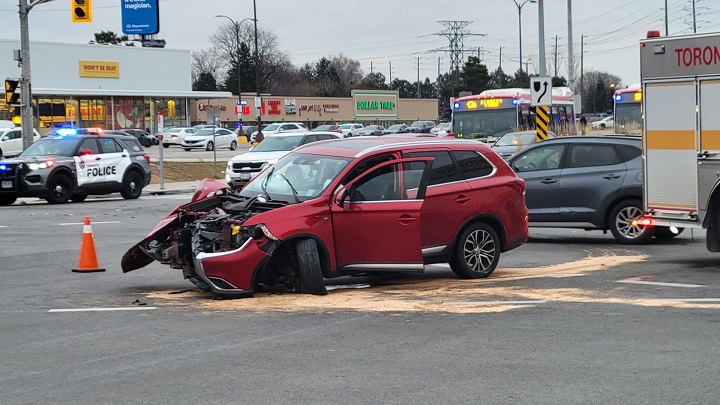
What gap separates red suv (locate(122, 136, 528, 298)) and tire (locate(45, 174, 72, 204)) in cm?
1389

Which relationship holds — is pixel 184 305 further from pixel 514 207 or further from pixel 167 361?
pixel 514 207

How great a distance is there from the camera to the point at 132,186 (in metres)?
28.0

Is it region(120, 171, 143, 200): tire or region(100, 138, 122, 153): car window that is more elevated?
region(100, 138, 122, 153): car window

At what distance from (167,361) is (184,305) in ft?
9.04

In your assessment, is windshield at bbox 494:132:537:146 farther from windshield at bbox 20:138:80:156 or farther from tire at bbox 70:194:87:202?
windshield at bbox 20:138:80:156

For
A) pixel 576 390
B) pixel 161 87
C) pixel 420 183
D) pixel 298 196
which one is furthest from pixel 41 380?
pixel 161 87

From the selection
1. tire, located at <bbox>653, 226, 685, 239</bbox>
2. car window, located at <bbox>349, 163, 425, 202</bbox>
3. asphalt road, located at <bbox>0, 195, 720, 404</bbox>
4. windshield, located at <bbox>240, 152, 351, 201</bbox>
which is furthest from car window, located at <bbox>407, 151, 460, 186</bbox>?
tire, located at <bbox>653, 226, 685, 239</bbox>

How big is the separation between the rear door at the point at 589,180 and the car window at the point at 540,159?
19 centimetres

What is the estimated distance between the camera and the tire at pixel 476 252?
12.0 m

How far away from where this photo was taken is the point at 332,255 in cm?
1099

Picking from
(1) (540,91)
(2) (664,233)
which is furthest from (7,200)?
(2) (664,233)

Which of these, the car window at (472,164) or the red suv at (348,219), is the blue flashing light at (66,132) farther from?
the car window at (472,164)

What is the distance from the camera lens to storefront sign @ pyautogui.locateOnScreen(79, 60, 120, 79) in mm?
77688

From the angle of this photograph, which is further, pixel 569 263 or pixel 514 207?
pixel 569 263
